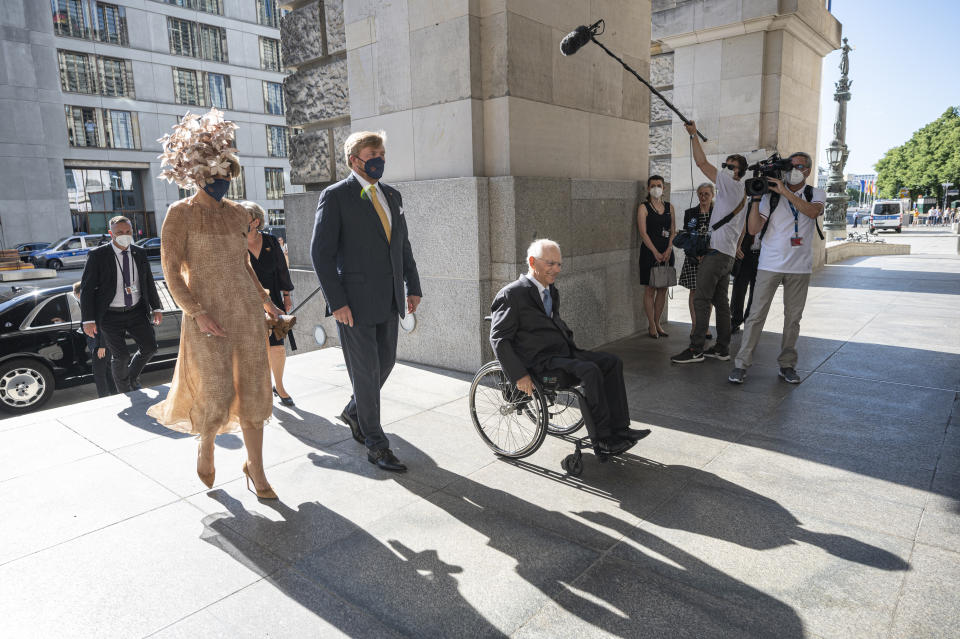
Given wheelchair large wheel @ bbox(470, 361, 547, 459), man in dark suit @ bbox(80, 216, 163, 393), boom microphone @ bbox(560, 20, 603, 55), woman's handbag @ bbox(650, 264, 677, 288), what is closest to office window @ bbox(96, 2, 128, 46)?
man in dark suit @ bbox(80, 216, 163, 393)

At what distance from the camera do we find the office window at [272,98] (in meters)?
44.7

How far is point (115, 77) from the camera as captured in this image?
37.4m

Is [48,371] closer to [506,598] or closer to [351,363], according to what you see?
[351,363]

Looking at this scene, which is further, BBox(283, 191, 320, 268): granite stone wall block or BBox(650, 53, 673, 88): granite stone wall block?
BBox(650, 53, 673, 88): granite stone wall block

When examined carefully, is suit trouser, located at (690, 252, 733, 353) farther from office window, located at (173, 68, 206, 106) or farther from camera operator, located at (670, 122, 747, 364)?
office window, located at (173, 68, 206, 106)

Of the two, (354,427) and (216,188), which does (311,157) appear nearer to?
(354,427)

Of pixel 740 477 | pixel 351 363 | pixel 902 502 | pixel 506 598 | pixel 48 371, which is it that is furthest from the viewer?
pixel 48 371

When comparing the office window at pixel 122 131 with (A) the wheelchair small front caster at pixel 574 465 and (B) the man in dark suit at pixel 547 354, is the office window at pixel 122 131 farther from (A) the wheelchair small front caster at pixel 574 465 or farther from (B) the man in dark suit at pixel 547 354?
(A) the wheelchair small front caster at pixel 574 465

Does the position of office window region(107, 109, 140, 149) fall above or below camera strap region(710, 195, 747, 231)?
above

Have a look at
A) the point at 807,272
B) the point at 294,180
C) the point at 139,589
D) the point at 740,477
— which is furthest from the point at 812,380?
the point at 294,180

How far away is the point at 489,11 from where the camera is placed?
220 inches

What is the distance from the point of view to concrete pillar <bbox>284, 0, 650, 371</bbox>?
5641 mm

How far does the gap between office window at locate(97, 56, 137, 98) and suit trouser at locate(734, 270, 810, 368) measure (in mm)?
42402

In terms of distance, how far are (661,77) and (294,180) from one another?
26.2ft
